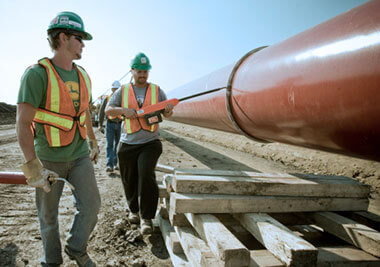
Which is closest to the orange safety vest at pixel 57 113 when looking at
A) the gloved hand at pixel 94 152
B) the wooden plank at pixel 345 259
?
the gloved hand at pixel 94 152

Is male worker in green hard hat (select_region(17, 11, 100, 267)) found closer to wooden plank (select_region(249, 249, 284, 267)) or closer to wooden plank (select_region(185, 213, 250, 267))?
wooden plank (select_region(185, 213, 250, 267))

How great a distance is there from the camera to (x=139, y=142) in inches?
108

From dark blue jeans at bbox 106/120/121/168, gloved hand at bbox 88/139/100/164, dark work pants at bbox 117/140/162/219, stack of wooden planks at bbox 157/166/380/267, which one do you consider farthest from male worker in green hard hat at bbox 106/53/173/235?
dark blue jeans at bbox 106/120/121/168

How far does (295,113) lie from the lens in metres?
1.85

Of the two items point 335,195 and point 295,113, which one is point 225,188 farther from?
point 335,195

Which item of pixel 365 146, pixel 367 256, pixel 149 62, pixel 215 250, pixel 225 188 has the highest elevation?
pixel 149 62

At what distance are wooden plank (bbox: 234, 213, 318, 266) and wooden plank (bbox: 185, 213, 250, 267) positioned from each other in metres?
0.20

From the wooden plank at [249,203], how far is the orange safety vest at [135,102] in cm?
106

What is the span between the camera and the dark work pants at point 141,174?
8.54 ft

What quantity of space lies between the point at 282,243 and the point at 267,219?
364 mm

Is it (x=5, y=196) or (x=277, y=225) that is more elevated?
(x=277, y=225)

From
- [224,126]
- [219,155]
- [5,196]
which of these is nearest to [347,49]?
[224,126]

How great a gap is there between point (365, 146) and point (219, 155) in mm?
5747

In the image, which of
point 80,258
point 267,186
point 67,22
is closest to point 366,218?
point 267,186
